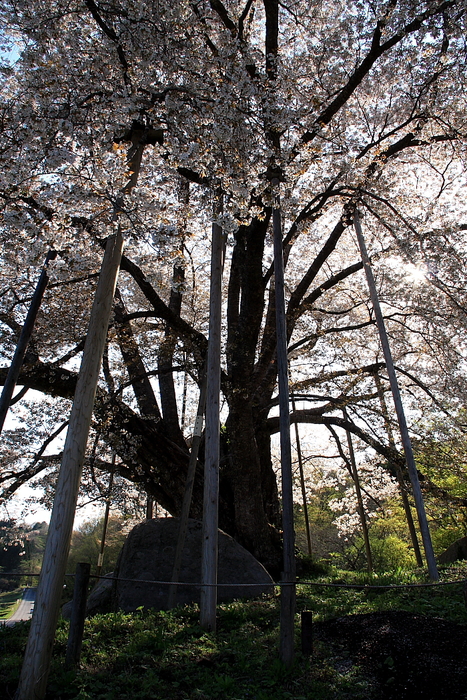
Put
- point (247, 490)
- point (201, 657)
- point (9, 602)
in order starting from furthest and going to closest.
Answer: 1. point (9, 602)
2. point (247, 490)
3. point (201, 657)

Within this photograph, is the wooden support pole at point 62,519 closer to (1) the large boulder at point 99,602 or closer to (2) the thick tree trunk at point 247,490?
(1) the large boulder at point 99,602

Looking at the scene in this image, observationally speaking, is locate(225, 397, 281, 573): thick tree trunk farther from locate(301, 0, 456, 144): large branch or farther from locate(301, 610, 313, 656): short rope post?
locate(301, 0, 456, 144): large branch

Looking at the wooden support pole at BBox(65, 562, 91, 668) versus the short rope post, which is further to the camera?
the short rope post

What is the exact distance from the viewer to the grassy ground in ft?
11.4

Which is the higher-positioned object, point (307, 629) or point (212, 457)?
point (212, 457)

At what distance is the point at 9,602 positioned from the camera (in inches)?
1987

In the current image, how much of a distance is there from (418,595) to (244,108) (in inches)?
281

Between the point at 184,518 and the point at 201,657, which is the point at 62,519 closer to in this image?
the point at 201,657

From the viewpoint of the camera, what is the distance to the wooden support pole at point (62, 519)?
335cm

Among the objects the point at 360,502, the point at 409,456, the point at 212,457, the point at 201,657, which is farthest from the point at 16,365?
the point at 360,502

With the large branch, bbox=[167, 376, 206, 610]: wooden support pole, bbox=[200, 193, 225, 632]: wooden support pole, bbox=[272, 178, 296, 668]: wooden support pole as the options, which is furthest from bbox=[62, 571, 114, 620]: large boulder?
the large branch

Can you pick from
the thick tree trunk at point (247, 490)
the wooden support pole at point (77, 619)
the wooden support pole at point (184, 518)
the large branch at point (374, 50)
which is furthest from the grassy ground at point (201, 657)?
the large branch at point (374, 50)

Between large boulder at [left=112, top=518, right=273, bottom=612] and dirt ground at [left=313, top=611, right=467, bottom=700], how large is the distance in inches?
84.2

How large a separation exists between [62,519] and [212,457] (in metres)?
2.31
